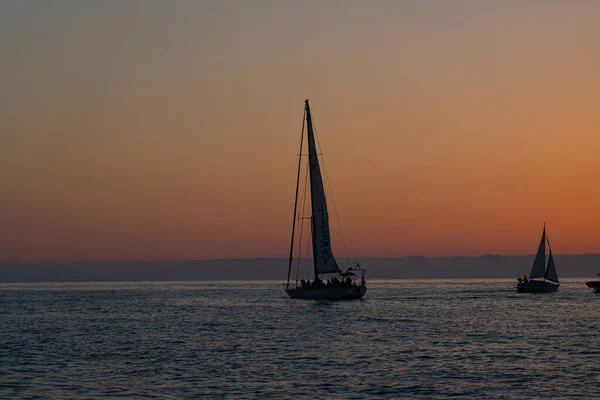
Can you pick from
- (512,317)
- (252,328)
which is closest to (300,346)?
(252,328)

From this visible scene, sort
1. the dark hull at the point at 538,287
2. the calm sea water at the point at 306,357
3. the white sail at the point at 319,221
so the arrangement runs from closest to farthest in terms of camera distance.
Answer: the calm sea water at the point at 306,357, the white sail at the point at 319,221, the dark hull at the point at 538,287

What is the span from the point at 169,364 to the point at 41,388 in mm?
10191

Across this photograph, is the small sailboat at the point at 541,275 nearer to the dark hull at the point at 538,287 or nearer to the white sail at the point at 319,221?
the dark hull at the point at 538,287

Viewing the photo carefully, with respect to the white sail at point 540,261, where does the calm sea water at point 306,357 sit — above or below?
below

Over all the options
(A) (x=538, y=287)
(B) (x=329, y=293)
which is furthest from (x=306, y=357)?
(A) (x=538, y=287)

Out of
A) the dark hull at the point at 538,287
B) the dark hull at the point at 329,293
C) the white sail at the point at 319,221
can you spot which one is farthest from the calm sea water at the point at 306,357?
the dark hull at the point at 538,287

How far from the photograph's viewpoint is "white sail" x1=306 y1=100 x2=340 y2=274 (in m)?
108

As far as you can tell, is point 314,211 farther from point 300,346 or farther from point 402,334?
point 300,346

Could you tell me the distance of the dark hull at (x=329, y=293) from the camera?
344 feet

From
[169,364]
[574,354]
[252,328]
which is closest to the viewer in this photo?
[169,364]

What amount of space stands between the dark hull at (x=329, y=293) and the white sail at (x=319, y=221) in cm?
343

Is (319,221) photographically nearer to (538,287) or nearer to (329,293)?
(329,293)

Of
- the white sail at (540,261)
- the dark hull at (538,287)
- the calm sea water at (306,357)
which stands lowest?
Result: the calm sea water at (306,357)

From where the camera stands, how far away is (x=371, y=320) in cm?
8294
